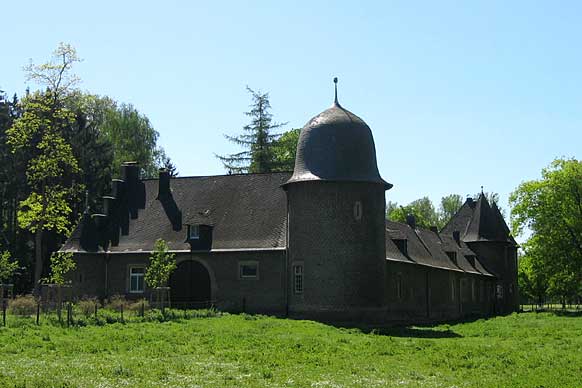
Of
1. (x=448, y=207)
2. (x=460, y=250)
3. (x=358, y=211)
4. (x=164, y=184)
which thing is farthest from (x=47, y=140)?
(x=448, y=207)

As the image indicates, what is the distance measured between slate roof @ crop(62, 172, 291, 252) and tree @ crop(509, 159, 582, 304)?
942 inches

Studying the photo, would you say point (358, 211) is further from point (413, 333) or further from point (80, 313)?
point (80, 313)

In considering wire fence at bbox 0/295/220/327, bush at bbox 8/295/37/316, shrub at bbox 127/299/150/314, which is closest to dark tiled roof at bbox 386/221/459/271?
wire fence at bbox 0/295/220/327

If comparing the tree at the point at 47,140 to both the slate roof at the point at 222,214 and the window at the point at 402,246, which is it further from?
the window at the point at 402,246

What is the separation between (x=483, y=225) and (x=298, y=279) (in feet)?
108

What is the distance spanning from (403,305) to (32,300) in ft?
65.3

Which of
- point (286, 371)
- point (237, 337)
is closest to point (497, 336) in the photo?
point (237, 337)

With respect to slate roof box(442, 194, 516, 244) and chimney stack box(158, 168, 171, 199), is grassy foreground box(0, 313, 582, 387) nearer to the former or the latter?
chimney stack box(158, 168, 171, 199)

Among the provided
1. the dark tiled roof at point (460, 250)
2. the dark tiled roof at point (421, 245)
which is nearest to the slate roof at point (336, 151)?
the dark tiled roof at point (421, 245)

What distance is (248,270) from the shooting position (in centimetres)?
3744

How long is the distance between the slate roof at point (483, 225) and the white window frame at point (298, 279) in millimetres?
32232

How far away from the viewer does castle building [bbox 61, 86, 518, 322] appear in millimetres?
35094

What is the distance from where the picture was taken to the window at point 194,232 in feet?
128

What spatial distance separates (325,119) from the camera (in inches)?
1433
